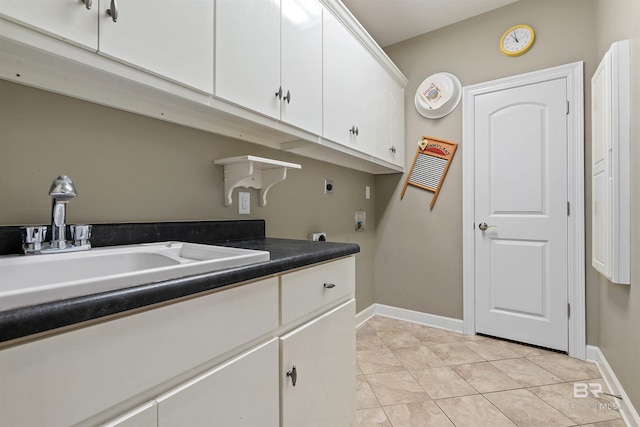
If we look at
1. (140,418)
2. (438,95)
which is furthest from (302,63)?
(438,95)

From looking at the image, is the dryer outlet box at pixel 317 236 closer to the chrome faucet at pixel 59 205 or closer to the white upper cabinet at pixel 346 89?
the white upper cabinet at pixel 346 89

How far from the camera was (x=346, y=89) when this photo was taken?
1817mm

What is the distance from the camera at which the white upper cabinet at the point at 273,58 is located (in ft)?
3.60

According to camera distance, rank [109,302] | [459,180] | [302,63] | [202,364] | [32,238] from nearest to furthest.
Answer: [109,302]
[202,364]
[32,238]
[302,63]
[459,180]

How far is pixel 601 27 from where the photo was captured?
6.26 feet

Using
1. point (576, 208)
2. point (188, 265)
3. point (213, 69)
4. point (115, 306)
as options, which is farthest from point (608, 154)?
point (115, 306)

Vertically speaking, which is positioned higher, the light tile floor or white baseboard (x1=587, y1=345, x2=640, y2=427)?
white baseboard (x1=587, y1=345, x2=640, y2=427)

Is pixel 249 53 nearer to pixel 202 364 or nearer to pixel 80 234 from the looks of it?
pixel 80 234

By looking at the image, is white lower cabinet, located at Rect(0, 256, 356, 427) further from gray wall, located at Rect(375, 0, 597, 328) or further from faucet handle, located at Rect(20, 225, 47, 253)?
gray wall, located at Rect(375, 0, 597, 328)

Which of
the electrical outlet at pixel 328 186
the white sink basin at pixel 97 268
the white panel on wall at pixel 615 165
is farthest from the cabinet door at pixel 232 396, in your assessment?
the white panel on wall at pixel 615 165

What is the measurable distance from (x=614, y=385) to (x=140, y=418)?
2.32 m

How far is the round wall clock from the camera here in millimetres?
2248

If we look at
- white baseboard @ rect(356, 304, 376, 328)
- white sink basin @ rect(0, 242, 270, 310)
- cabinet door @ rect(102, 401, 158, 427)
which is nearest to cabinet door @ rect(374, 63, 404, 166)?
white baseboard @ rect(356, 304, 376, 328)

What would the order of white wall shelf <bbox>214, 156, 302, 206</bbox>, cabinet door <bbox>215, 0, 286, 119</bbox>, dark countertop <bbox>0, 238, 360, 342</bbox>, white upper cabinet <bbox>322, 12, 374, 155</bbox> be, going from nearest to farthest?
dark countertop <bbox>0, 238, 360, 342</bbox>, cabinet door <bbox>215, 0, 286, 119</bbox>, white wall shelf <bbox>214, 156, 302, 206</bbox>, white upper cabinet <bbox>322, 12, 374, 155</bbox>
